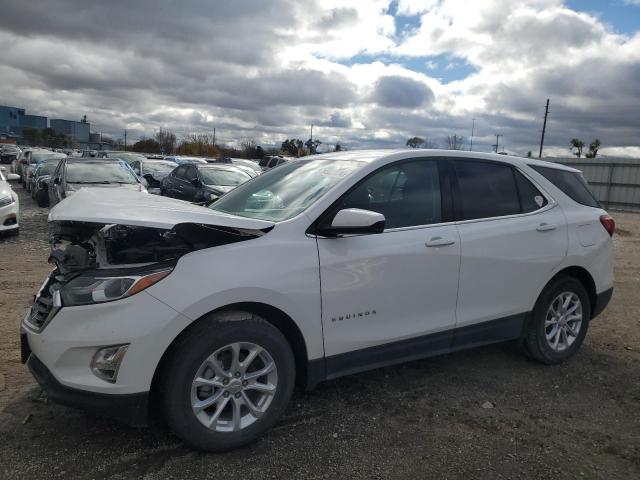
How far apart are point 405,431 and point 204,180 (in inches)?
400

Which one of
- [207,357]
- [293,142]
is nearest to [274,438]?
[207,357]

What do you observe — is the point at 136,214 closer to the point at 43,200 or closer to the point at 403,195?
the point at 403,195

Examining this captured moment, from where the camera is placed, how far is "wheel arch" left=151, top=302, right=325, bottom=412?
2.83 m

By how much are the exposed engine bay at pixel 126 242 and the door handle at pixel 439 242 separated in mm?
1201

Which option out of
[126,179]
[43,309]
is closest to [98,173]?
[126,179]

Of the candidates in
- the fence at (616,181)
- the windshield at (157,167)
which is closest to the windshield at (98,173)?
the windshield at (157,167)

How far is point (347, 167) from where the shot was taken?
3.67 meters

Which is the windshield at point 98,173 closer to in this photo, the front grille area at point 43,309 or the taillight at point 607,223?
the front grille area at point 43,309

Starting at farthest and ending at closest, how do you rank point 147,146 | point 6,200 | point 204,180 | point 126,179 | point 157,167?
point 147,146, point 157,167, point 204,180, point 126,179, point 6,200

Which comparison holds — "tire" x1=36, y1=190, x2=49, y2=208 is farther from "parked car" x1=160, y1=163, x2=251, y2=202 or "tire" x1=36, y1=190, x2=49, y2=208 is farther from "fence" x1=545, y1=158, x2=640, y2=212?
"fence" x1=545, y1=158, x2=640, y2=212

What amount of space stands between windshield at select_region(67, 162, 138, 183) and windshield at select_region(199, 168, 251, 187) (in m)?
1.70

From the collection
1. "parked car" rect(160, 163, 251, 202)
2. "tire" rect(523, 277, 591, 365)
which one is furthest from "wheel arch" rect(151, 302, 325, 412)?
"parked car" rect(160, 163, 251, 202)

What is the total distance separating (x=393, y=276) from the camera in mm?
3406

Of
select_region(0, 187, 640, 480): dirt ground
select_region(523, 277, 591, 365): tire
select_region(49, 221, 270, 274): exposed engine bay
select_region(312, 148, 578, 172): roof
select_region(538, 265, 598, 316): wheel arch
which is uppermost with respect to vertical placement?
select_region(312, 148, 578, 172): roof
